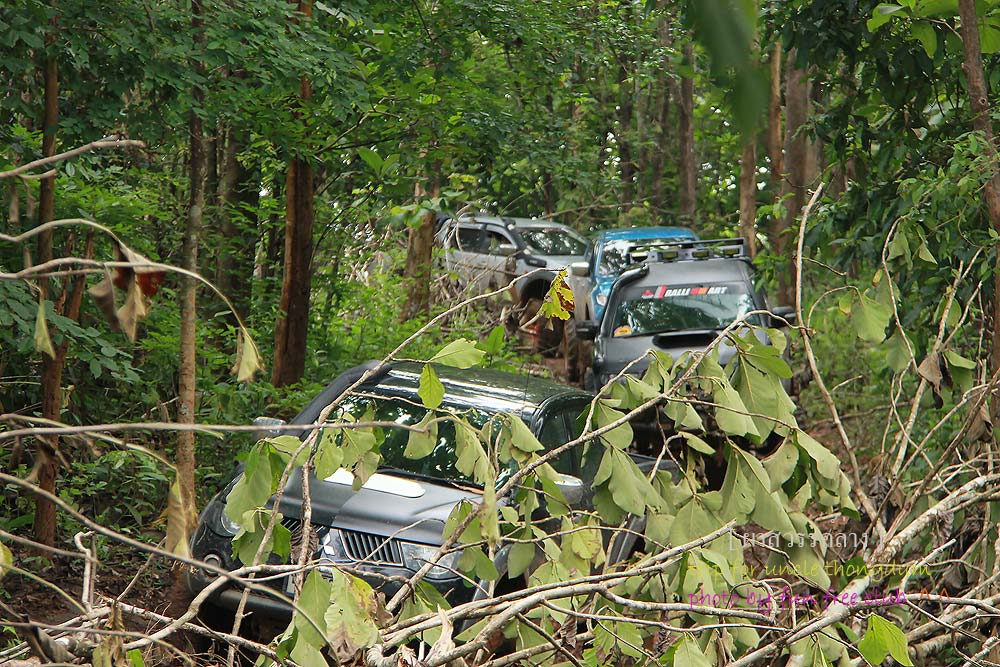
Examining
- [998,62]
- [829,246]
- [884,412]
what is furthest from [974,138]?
[884,412]

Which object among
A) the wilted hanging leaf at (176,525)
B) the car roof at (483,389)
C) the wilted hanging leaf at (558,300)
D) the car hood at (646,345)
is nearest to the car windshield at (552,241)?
the car hood at (646,345)

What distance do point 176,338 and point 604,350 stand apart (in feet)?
14.7

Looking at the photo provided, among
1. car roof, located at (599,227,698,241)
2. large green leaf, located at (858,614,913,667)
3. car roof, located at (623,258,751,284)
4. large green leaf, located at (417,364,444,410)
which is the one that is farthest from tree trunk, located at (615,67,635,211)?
large green leaf, located at (858,614,913,667)

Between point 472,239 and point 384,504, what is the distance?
520 inches

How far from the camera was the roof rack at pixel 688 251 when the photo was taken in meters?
11.1

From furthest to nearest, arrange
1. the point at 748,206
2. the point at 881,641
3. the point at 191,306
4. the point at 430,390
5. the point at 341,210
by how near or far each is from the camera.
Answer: the point at 748,206
the point at 341,210
the point at 191,306
the point at 430,390
the point at 881,641

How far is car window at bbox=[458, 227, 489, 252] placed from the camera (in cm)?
1811

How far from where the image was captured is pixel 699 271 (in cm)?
1102

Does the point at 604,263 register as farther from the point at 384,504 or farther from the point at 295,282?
the point at 384,504

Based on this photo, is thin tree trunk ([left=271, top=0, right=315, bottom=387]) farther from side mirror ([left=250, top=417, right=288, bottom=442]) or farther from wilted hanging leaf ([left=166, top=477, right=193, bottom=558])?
wilted hanging leaf ([left=166, top=477, right=193, bottom=558])

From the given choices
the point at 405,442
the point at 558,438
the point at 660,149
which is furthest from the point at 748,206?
the point at 405,442

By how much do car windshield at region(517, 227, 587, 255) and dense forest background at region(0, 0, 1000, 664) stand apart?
524 centimetres

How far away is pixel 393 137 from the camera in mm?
8945

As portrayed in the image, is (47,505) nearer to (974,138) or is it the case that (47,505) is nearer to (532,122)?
(974,138)
